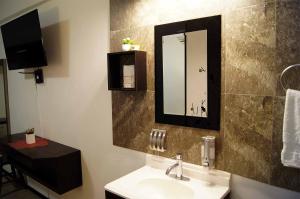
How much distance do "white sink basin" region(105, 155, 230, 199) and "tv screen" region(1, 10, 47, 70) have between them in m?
1.77

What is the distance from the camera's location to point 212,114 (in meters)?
1.42

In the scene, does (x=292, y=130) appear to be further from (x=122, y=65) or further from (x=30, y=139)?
(x=30, y=139)

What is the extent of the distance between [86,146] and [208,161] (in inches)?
55.3

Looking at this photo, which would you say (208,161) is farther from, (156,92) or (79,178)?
(79,178)

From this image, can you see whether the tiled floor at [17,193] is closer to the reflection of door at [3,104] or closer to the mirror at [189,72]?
the reflection of door at [3,104]

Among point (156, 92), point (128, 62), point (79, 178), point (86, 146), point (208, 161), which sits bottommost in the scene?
point (79, 178)

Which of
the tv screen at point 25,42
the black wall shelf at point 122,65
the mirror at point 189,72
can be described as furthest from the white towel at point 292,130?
the tv screen at point 25,42

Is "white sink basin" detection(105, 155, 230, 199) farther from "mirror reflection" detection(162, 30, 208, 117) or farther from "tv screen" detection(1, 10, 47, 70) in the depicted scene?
"tv screen" detection(1, 10, 47, 70)

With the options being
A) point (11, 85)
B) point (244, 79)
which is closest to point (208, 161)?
point (244, 79)

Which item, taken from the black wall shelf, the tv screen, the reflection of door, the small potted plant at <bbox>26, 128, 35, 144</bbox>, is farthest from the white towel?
the reflection of door

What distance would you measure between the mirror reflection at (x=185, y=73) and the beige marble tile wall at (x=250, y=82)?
0.12 meters

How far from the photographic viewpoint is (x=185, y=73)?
1.53 m

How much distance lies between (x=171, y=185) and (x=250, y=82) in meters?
0.83

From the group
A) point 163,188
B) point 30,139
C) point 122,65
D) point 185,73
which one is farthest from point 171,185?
point 30,139
